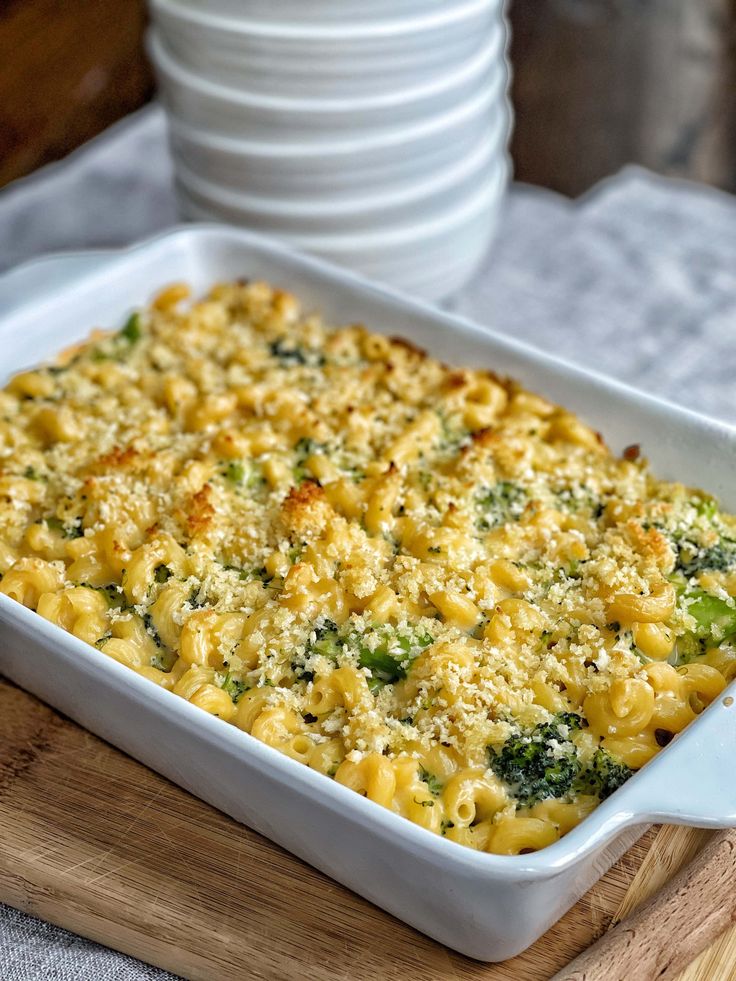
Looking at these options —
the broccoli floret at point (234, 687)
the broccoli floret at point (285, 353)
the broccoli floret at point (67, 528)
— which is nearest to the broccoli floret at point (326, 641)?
the broccoli floret at point (234, 687)

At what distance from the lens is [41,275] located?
2678 millimetres

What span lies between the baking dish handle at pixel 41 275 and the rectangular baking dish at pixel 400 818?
0.20 meters

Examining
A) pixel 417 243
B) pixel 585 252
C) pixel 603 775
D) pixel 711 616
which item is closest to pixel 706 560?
pixel 711 616

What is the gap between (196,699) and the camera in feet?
5.58

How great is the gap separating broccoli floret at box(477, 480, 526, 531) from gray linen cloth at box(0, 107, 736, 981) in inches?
33.9

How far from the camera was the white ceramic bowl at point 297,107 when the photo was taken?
2547mm

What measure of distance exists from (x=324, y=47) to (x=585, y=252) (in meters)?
1.04

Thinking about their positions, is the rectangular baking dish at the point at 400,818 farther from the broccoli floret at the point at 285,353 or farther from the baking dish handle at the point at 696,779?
the broccoli floret at the point at 285,353

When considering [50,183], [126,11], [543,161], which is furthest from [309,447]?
[126,11]

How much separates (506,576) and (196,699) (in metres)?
0.51

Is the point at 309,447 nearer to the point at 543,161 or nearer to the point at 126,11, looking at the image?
the point at 543,161

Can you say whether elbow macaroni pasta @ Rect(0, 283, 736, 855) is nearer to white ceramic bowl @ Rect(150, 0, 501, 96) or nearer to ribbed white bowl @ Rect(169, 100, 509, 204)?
ribbed white bowl @ Rect(169, 100, 509, 204)

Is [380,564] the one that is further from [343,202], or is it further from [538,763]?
[343,202]

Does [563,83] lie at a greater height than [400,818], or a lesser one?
lesser
